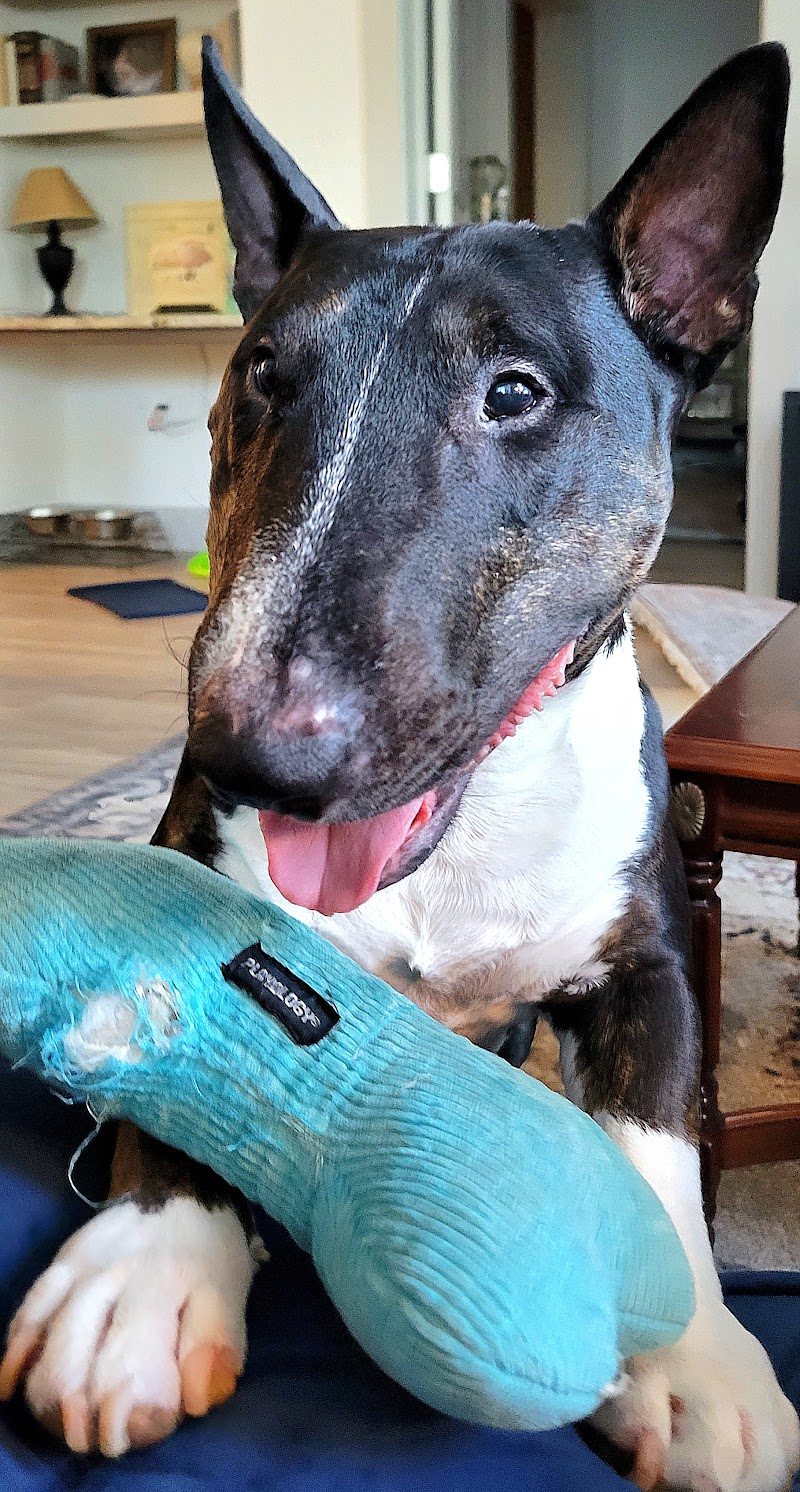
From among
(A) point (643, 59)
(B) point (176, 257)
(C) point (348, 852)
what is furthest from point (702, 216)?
(A) point (643, 59)

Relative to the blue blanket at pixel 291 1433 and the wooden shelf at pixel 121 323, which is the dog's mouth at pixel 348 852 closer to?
the blue blanket at pixel 291 1433

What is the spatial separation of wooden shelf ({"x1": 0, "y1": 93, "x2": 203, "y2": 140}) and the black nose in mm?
5488

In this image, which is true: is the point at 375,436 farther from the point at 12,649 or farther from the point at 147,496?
the point at 147,496

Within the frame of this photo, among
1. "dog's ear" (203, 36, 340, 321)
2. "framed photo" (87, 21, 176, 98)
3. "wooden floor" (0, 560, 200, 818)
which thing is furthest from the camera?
"framed photo" (87, 21, 176, 98)

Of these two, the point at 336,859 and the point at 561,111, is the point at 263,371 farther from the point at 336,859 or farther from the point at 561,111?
the point at 561,111

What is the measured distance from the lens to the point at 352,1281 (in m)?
0.60

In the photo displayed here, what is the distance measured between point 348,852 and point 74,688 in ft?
9.34

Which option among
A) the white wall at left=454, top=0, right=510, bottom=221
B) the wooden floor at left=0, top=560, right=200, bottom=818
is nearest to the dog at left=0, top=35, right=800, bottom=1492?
the wooden floor at left=0, top=560, right=200, bottom=818

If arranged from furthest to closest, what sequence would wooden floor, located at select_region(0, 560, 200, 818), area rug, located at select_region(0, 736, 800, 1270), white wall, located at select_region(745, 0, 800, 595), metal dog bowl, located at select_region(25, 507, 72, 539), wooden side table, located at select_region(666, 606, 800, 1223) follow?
1. metal dog bowl, located at select_region(25, 507, 72, 539)
2. white wall, located at select_region(745, 0, 800, 595)
3. wooden floor, located at select_region(0, 560, 200, 818)
4. area rug, located at select_region(0, 736, 800, 1270)
5. wooden side table, located at select_region(666, 606, 800, 1223)

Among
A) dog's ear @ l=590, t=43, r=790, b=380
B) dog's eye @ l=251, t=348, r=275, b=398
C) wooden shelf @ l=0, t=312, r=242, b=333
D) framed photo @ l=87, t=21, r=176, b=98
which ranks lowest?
dog's eye @ l=251, t=348, r=275, b=398

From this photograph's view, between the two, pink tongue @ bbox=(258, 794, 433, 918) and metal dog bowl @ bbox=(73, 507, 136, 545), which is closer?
pink tongue @ bbox=(258, 794, 433, 918)

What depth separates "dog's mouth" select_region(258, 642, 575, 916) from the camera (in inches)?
31.3

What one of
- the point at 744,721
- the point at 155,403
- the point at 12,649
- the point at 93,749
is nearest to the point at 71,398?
the point at 155,403

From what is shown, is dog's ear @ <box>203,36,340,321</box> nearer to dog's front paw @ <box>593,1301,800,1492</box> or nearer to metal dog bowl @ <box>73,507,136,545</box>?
dog's front paw @ <box>593,1301,800,1492</box>
